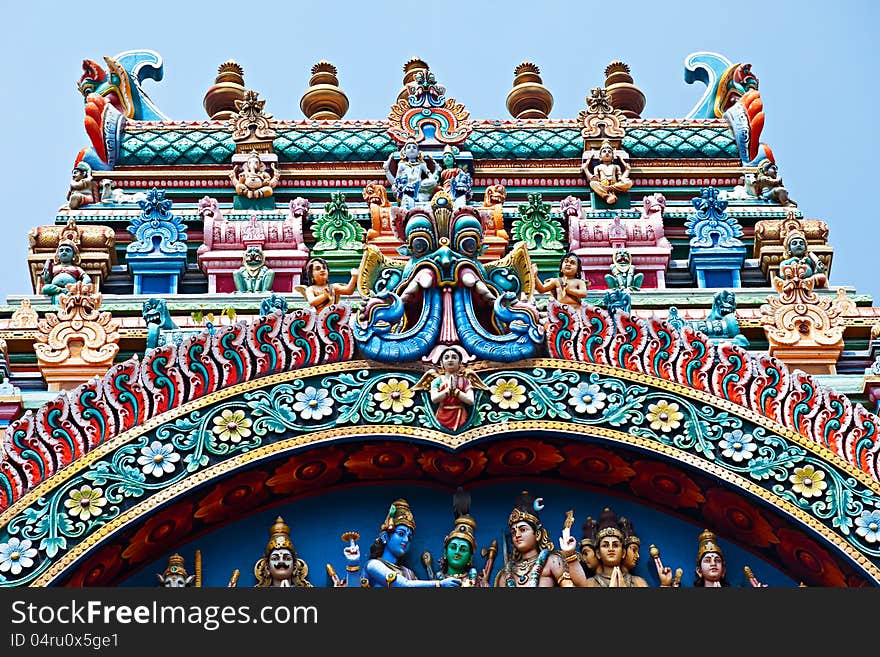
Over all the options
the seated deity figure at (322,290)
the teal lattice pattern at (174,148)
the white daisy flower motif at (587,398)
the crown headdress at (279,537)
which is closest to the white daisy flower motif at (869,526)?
the white daisy flower motif at (587,398)

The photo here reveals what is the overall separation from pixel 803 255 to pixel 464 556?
13.8 feet

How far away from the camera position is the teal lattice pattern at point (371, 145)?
15266mm

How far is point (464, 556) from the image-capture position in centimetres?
1088

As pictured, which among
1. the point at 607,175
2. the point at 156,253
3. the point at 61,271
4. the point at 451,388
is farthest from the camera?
the point at 607,175

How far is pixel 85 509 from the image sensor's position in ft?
34.5

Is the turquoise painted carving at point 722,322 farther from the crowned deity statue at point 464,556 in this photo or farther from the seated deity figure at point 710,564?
the crowned deity statue at point 464,556

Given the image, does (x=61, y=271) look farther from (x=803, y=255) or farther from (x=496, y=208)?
(x=803, y=255)

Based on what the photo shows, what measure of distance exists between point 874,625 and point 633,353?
2.67 metres

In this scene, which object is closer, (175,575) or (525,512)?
(175,575)

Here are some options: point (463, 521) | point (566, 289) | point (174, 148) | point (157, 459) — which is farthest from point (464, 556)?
point (174, 148)

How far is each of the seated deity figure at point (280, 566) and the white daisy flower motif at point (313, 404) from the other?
72 cm

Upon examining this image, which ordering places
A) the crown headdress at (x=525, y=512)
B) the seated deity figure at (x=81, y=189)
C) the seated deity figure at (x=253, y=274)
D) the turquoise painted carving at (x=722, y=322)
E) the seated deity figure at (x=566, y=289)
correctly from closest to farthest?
the crown headdress at (x=525, y=512) → the seated deity figure at (x=566, y=289) → the turquoise painted carving at (x=722, y=322) → the seated deity figure at (x=253, y=274) → the seated deity figure at (x=81, y=189)

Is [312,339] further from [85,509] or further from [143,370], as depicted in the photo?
[85,509]

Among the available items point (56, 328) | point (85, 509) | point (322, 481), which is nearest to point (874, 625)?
point (322, 481)
